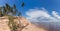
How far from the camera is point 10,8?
3814mm

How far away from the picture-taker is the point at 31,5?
3.81m

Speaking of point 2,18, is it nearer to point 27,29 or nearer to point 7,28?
point 7,28

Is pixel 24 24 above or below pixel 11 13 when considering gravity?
below

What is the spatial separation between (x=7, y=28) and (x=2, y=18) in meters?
0.23

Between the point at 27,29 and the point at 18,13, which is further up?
the point at 18,13

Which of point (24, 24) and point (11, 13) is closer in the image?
point (11, 13)

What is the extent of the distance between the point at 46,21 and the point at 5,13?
0.81m

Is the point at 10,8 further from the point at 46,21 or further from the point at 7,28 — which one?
Result: the point at 46,21

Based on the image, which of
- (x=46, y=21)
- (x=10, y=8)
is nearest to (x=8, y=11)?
(x=10, y=8)

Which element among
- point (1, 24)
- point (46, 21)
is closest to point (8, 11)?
point (1, 24)

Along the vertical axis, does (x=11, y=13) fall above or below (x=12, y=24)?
above

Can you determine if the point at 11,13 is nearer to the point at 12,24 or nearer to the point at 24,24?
the point at 12,24

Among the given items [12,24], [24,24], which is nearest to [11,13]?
[12,24]

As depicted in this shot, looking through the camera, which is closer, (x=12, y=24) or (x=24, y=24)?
(x=12, y=24)
